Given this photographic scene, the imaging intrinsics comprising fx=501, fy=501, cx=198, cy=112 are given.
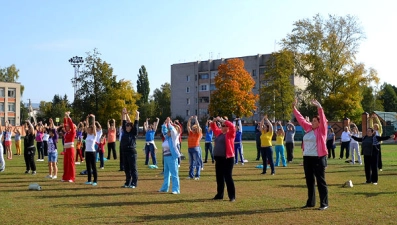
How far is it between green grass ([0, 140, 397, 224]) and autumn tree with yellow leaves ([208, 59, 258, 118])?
193ft

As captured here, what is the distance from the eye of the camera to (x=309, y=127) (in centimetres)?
1184

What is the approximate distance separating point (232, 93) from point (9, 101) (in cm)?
5920

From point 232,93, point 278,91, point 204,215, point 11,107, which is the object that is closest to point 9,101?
point 11,107

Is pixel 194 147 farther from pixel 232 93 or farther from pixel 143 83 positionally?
pixel 143 83

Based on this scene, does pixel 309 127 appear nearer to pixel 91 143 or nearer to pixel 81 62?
pixel 91 143

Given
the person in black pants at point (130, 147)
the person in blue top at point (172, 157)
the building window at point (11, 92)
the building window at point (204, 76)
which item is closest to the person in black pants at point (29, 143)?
the person in black pants at point (130, 147)

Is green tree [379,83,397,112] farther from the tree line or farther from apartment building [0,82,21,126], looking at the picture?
apartment building [0,82,21,126]

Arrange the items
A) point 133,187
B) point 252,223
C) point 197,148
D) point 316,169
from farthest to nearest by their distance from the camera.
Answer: point 197,148
point 133,187
point 316,169
point 252,223

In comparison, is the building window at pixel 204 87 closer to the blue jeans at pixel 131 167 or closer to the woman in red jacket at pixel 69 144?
the woman in red jacket at pixel 69 144

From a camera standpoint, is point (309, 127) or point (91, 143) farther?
point (91, 143)

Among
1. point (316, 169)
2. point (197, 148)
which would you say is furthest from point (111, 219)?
point (197, 148)

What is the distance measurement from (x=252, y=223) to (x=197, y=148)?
27.9ft

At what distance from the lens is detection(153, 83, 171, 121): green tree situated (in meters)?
121

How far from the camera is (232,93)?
7738 cm
